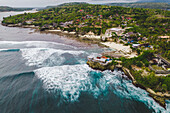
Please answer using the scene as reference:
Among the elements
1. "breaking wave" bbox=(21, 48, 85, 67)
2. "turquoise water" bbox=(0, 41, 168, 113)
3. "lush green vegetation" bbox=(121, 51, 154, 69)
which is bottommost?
"turquoise water" bbox=(0, 41, 168, 113)

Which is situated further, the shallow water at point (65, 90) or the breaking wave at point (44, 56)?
the breaking wave at point (44, 56)

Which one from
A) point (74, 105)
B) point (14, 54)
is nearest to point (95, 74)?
point (74, 105)

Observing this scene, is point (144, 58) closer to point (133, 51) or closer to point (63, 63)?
point (133, 51)

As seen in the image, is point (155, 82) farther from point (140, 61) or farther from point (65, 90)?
point (65, 90)

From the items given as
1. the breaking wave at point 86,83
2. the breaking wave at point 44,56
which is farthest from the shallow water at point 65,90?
the breaking wave at point 44,56

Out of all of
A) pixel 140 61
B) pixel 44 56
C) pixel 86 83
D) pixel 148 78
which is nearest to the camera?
pixel 148 78

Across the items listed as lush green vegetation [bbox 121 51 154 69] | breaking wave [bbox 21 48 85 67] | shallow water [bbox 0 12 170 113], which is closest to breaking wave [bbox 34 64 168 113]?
shallow water [bbox 0 12 170 113]

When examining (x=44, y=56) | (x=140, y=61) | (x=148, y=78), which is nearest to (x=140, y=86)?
(x=148, y=78)

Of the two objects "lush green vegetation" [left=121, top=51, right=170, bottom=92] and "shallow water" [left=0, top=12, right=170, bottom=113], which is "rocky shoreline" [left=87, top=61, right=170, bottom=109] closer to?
"lush green vegetation" [left=121, top=51, right=170, bottom=92]

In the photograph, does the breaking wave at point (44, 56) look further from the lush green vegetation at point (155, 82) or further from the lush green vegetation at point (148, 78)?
the lush green vegetation at point (155, 82)
